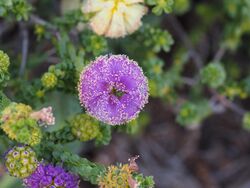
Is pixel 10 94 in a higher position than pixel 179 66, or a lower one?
lower

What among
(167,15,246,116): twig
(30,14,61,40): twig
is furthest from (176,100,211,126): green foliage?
(30,14,61,40): twig

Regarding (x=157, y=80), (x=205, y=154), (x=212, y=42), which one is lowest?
(x=157, y=80)

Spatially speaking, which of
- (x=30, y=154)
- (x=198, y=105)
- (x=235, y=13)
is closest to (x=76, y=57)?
(x=30, y=154)

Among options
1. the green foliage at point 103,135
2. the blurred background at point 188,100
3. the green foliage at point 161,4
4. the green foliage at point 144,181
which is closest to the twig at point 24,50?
the blurred background at point 188,100

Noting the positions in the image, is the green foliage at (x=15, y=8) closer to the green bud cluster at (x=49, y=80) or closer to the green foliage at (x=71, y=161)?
the green bud cluster at (x=49, y=80)

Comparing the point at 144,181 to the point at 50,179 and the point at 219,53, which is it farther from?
the point at 219,53

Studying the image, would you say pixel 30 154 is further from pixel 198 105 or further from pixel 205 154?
pixel 205 154

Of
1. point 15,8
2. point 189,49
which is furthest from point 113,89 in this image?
point 189,49
